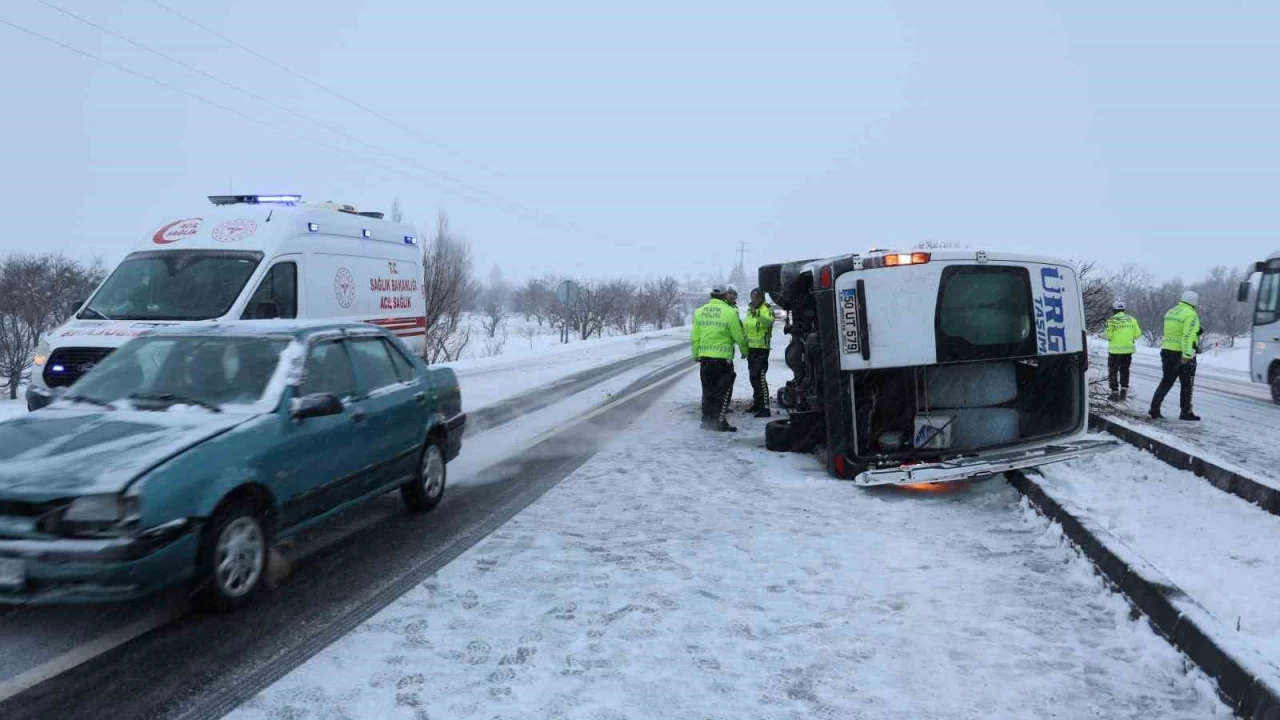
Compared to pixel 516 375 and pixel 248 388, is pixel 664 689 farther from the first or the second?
pixel 516 375

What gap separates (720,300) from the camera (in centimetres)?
1096

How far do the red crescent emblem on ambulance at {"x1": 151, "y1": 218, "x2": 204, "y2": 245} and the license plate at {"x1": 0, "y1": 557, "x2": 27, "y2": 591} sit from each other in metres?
6.67

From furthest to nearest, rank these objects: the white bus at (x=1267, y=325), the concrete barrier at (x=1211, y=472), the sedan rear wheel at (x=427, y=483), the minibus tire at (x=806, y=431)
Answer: the white bus at (x=1267, y=325), the minibus tire at (x=806, y=431), the sedan rear wheel at (x=427, y=483), the concrete barrier at (x=1211, y=472)

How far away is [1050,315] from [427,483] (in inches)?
225

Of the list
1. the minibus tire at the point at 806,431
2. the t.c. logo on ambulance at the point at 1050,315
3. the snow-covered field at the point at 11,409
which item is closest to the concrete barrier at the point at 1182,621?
the t.c. logo on ambulance at the point at 1050,315

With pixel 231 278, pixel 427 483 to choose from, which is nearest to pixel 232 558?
pixel 427 483

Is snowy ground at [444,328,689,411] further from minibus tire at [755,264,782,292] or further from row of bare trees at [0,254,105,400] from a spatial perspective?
row of bare trees at [0,254,105,400]

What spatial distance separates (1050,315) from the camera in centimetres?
719

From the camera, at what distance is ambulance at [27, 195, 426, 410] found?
7930mm

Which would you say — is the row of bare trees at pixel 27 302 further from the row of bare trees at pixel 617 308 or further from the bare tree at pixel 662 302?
the bare tree at pixel 662 302

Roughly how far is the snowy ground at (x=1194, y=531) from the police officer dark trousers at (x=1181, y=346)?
4.07m

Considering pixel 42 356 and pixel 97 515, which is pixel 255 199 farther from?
pixel 97 515

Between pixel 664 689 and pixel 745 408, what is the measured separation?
31.7 feet

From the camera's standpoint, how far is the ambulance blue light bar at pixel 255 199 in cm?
1033
